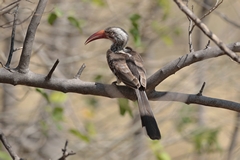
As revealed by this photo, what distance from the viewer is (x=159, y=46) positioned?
21.4 feet

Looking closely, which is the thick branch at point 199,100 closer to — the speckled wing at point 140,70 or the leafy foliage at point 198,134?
the speckled wing at point 140,70

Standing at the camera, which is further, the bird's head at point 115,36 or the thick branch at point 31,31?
the bird's head at point 115,36

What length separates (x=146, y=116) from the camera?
9.26 feet

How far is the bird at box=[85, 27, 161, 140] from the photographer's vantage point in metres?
2.76

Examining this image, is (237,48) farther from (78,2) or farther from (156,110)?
(78,2)

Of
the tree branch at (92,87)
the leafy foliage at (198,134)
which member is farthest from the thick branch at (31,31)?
the leafy foliage at (198,134)

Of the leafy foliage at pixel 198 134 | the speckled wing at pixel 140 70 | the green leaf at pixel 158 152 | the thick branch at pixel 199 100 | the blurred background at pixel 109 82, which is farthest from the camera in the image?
the blurred background at pixel 109 82

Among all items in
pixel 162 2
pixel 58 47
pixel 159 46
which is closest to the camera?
pixel 162 2

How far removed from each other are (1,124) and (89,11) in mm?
1801

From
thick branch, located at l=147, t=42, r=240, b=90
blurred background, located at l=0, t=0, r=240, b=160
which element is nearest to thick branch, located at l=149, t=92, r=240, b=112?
thick branch, located at l=147, t=42, r=240, b=90

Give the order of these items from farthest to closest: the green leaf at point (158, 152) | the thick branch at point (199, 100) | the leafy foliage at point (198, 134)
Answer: the leafy foliage at point (198, 134) < the green leaf at point (158, 152) < the thick branch at point (199, 100)

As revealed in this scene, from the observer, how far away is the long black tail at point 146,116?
268cm

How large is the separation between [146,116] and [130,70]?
1.50 ft

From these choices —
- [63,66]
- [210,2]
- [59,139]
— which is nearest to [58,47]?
[63,66]
